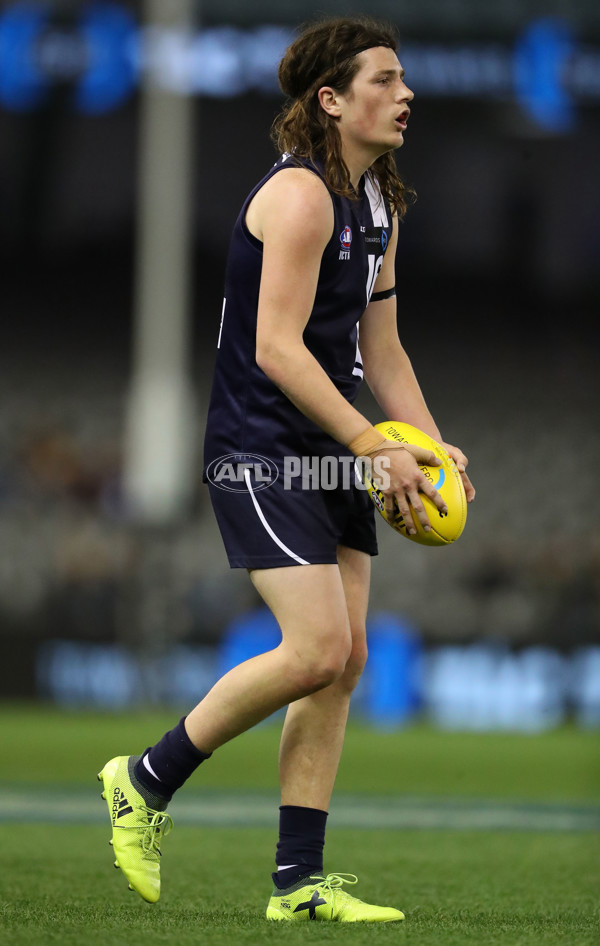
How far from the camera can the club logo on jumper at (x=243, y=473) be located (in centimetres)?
362

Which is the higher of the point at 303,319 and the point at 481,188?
the point at 481,188

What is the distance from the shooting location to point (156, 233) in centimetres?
1550

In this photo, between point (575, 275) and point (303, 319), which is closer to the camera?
point (303, 319)

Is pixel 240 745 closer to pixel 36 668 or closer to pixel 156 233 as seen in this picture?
pixel 36 668

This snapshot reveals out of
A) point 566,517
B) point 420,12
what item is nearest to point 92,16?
point 420,12

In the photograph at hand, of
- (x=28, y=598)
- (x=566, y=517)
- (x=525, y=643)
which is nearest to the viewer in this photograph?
(x=525, y=643)

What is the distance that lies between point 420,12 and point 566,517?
6115 mm

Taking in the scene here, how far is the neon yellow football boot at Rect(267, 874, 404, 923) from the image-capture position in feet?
11.7

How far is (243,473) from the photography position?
364cm

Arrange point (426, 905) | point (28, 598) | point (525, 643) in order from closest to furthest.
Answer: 1. point (426, 905)
2. point (525, 643)
3. point (28, 598)

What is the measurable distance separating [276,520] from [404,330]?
1550 cm

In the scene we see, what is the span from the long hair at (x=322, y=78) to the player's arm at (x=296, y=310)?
0.17 meters

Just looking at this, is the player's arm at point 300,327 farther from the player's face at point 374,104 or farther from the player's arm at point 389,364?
the player's arm at point 389,364

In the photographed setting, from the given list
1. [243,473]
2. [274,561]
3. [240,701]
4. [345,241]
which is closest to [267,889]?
[240,701]
